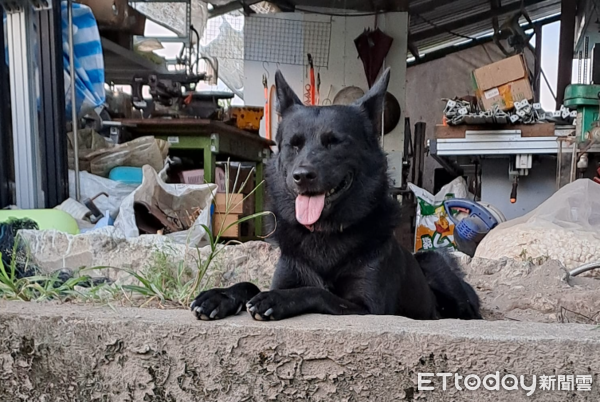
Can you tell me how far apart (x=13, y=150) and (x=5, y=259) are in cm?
132

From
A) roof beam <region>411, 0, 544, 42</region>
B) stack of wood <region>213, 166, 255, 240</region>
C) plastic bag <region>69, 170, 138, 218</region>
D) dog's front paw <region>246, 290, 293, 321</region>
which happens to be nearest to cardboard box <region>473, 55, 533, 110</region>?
stack of wood <region>213, 166, 255, 240</region>

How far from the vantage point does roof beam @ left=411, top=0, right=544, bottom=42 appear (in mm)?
9297

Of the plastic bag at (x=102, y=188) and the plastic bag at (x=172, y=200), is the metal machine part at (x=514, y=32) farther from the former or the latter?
the plastic bag at (x=102, y=188)

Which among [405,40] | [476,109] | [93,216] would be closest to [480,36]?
[405,40]

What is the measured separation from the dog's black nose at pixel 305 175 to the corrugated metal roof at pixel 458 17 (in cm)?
681

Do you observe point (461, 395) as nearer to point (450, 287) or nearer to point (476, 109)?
point (450, 287)

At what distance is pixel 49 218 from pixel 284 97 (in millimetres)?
1749

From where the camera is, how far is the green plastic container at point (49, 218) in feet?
9.93

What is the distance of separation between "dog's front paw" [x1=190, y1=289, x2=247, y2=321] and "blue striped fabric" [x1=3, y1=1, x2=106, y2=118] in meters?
2.98

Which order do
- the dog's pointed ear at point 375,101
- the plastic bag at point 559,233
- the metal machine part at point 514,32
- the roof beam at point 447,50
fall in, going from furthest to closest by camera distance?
the roof beam at point 447,50, the metal machine part at point 514,32, the plastic bag at point 559,233, the dog's pointed ear at point 375,101

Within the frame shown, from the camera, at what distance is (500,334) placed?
3.73ft

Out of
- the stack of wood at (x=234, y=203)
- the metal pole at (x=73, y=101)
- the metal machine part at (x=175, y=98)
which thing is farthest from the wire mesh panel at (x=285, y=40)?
the metal pole at (x=73, y=101)

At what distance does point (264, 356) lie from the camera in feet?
3.99

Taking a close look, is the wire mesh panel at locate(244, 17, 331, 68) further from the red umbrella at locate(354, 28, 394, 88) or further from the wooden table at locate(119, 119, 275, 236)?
the wooden table at locate(119, 119, 275, 236)
